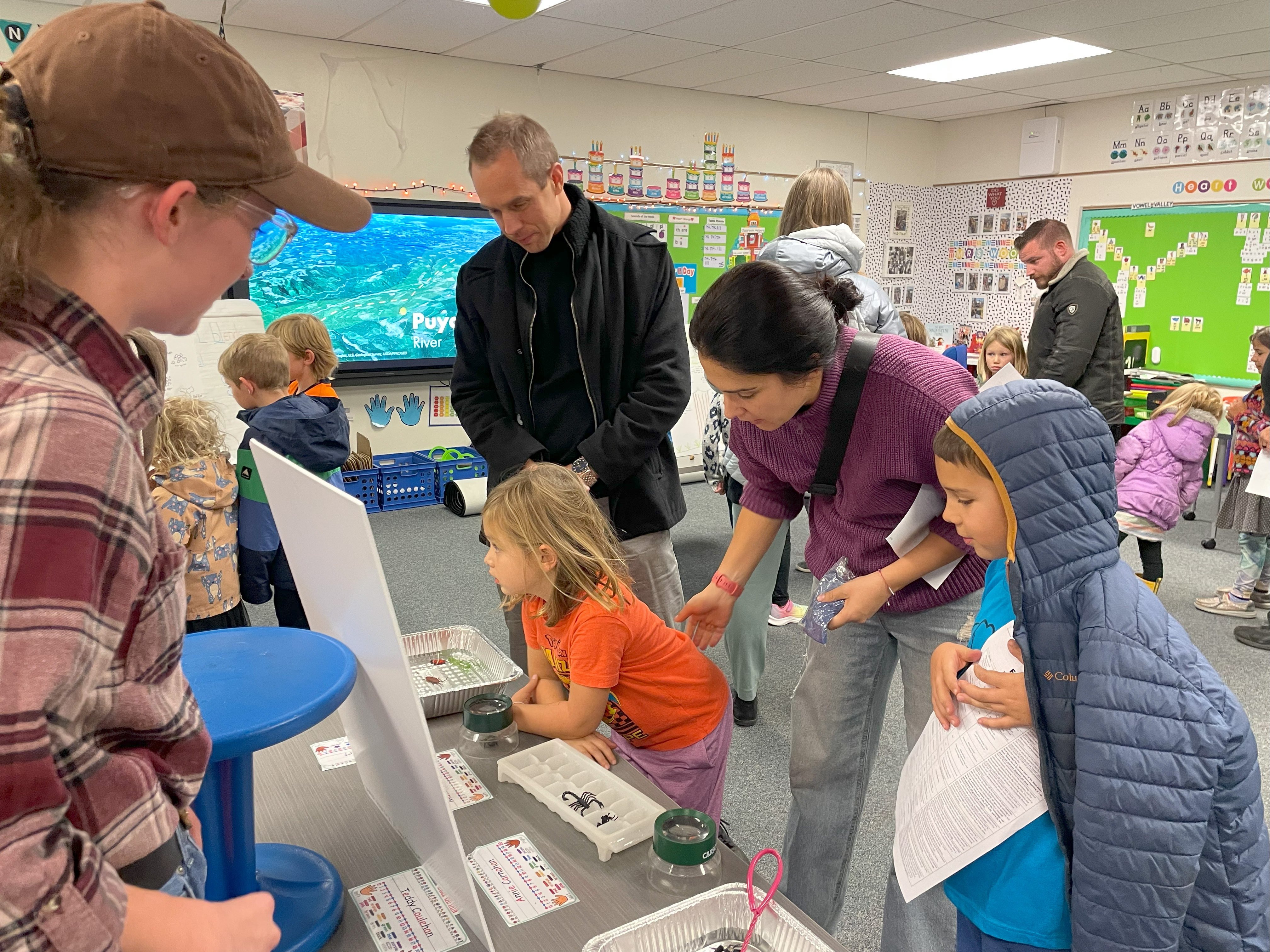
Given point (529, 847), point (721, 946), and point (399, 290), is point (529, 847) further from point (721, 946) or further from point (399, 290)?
point (399, 290)

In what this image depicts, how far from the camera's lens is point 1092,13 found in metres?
4.23

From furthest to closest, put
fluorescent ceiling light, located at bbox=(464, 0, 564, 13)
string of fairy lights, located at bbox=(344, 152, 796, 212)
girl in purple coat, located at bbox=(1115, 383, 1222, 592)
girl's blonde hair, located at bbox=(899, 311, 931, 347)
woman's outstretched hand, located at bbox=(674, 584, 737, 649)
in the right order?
1. string of fairy lights, located at bbox=(344, 152, 796, 212)
2. fluorescent ceiling light, located at bbox=(464, 0, 564, 13)
3. girl in purple coat, located at bbox=(1115, 383, 1222, 592)
4. girl's blonde hair, located at bbox=(899, 311, 931, 347)
5. woman's outstretched hand, located at bbox=(674, 584, 737, 649)

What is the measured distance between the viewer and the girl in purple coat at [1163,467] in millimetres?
3676

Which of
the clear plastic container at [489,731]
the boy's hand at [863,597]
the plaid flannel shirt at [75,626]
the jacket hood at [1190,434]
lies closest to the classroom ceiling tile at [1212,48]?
the jacket hood at [1190,434]

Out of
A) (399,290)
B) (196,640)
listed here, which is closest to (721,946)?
(196,640)

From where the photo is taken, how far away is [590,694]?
1.39 m

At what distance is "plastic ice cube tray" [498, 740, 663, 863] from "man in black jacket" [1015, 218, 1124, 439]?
3.84 metres

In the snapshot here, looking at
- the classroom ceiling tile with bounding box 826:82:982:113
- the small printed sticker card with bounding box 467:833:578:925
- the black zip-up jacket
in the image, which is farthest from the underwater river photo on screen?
the small printed sticker card with bounding box 467:833:578:925

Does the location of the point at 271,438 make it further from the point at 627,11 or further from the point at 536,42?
the point at 536,42

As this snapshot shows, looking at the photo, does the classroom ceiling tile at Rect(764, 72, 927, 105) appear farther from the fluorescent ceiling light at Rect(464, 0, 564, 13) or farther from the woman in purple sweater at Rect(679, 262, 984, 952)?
the woman in purple sweater at Rect(679, 262, 984, 952)

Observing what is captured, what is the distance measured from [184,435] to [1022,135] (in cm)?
660

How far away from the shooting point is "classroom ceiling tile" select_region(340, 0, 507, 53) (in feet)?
13.6

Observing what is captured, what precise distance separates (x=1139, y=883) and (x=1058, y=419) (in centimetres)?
52

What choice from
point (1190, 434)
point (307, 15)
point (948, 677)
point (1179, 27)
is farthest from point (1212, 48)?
point (948, 677)
